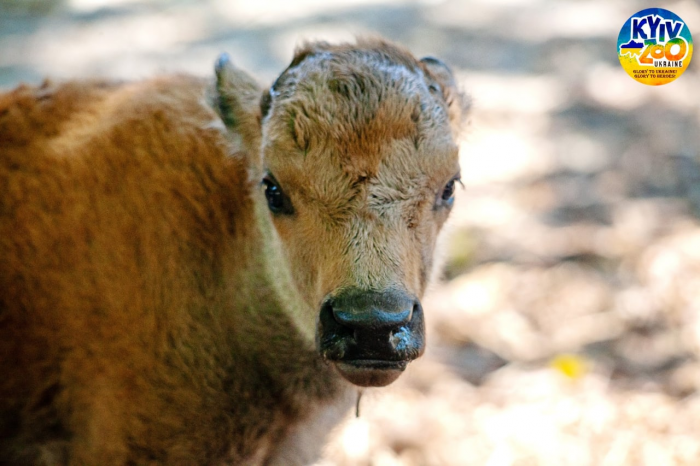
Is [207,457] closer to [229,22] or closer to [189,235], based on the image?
[189,235]

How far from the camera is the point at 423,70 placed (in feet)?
12.5

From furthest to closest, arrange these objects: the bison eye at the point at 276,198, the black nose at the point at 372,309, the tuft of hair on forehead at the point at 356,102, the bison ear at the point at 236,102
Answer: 1. the bison ear at the point at 236,102
2. the bison eye at the point at 276,198
3. the tuft of hair on forehead at the point at 356,102
4. the black nose at the point at 372,309

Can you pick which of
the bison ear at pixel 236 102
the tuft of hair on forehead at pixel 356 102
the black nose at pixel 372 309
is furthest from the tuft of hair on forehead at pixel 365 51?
the black nose at pixel 372 309

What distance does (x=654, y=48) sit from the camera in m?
4.97

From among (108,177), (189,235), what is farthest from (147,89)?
(189,235)

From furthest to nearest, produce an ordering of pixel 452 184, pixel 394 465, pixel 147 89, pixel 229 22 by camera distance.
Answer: pixel 229 22 → pixel 394 465 → pixel 147 89 → pixel 452 184

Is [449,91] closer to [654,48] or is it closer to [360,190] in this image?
[360,190]

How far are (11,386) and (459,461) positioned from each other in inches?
114

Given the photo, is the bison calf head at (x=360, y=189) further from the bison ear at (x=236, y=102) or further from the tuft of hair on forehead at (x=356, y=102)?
the bison ear at (x=236, y=102)

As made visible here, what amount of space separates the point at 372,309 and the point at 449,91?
64.4 inches

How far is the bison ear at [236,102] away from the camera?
4.04 meters

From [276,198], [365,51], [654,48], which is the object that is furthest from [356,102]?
[654,48]

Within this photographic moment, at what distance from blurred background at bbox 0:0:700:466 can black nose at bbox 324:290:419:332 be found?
4.29ft

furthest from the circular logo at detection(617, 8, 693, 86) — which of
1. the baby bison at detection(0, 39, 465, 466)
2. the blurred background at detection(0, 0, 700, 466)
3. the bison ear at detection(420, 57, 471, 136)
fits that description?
the baby bison at detection(0, 39, 465, 466)
